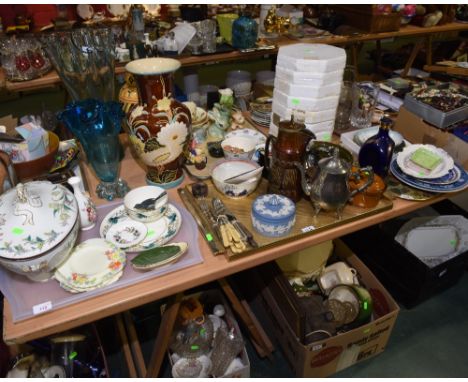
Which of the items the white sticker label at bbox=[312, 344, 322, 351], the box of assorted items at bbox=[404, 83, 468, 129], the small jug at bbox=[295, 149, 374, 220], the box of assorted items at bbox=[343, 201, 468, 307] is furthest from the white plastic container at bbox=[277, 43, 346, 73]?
the white sticker label at bbox=[312, 344, 322, 351]

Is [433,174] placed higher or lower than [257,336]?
higher

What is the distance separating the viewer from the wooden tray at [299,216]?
3.31 ft

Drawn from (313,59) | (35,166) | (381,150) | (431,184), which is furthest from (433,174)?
(35,166)

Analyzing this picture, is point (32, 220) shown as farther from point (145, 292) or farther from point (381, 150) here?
point (381, 150)

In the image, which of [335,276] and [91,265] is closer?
[91,265]

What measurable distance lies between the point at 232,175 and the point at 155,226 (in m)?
0.31

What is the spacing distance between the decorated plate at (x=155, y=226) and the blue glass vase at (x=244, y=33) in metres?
1.30

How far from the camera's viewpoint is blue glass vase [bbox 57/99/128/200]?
1083mm

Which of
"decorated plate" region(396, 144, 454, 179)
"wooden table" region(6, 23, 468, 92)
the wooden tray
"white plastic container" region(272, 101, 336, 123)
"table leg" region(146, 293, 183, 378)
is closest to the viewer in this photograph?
the wooden tray

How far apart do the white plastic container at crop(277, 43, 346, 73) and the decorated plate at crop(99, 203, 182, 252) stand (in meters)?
0.65

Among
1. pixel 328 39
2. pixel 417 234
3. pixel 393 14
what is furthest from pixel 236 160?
pixel 393 14

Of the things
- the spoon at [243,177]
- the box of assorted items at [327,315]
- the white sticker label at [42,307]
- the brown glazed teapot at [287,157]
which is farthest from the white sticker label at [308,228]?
the white sticker label at [42,307]

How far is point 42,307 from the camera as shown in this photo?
82 centimetres

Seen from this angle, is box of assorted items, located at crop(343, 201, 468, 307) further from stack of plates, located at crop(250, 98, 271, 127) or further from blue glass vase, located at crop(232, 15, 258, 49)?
blue glass vase, located at crop(232, 15, 258, 49)
